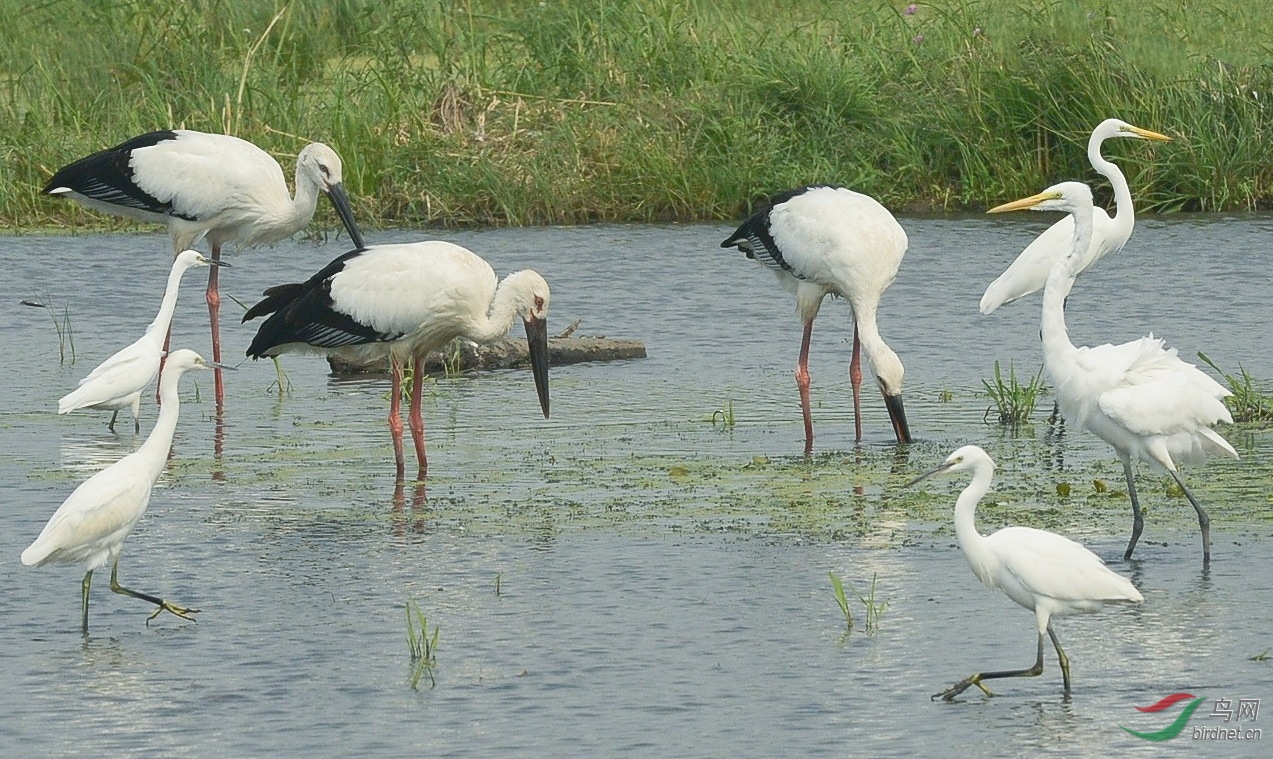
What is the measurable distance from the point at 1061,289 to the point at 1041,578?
2177 millimetres

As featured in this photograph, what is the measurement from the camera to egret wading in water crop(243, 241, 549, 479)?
9.11m

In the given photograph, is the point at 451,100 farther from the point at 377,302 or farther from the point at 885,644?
the point at 885,644

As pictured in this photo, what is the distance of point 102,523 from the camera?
21.1 ft

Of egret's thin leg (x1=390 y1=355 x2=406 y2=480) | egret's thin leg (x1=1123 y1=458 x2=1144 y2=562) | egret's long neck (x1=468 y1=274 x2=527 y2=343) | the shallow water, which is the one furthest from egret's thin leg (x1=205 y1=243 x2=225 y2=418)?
egret's thin leg (x1=1123 y1=458 x2=1144 y2=562)

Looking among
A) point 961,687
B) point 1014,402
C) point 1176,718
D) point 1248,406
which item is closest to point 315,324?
point 1014,402

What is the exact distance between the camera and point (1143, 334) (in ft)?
39.3

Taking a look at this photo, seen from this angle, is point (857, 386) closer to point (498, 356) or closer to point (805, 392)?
point (805, 392)

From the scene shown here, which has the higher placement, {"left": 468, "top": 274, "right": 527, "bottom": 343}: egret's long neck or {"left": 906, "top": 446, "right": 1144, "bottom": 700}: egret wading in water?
{"left": 468, "top": 274, "right": 527, "bottom": 343}: egret's long neck

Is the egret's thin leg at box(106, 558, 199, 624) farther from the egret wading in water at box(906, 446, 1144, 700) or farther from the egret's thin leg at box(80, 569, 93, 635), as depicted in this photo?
the egret wading in water at box(906, 446, 1144, 700)

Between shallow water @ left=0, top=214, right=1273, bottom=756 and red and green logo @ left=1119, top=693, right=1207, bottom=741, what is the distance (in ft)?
0.15

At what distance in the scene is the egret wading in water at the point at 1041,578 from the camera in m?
5.68

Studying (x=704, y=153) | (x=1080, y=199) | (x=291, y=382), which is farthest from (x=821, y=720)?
(x=704, y=153)

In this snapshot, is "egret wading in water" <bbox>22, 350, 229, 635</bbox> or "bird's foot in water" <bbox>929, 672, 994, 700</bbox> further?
"egret wading in water" <bbox>22, 350, 229, 635</bbox>

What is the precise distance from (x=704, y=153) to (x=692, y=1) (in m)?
3.67
